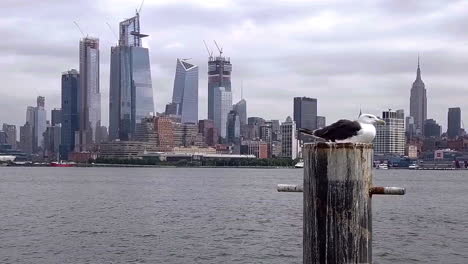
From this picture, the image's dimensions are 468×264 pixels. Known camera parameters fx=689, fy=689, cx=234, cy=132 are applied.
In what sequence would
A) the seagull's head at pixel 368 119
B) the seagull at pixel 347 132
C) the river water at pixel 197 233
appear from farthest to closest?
the river water at pixel 197 233
the seagull's head at pixel 368 119
the seagull at pixel 347 132

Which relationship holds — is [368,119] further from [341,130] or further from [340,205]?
[340,205]

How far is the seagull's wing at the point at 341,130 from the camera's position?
8258 millimetres

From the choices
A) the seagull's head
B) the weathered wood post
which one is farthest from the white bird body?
the weathered wood post

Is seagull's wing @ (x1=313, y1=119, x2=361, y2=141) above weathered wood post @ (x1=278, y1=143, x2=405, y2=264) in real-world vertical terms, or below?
above

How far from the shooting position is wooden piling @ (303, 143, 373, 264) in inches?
285

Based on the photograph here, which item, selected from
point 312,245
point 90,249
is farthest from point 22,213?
point 312,245

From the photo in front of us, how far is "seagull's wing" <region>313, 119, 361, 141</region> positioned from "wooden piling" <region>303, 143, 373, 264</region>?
0.89 metres

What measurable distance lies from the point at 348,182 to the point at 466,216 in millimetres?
54749

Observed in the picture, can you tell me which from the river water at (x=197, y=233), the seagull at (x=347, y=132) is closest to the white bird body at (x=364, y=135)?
the seagull at (x=347, y=132)

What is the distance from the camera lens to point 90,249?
36500 mm

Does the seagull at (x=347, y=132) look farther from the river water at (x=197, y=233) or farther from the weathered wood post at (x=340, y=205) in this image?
the river water at (x=197, y=233)

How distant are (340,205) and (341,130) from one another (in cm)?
130

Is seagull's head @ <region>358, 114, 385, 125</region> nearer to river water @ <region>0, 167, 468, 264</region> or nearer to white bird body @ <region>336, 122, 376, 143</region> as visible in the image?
white bird body @ <region>336, 122, 376, 143</region>

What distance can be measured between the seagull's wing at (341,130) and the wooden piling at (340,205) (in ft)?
2.90
